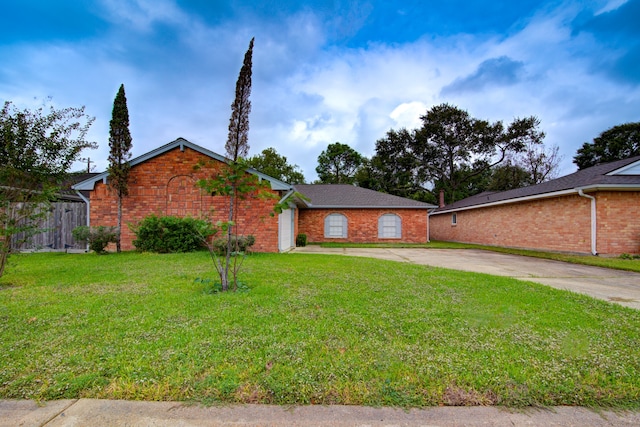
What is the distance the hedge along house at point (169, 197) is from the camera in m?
11.7

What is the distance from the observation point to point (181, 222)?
1085 centimetres

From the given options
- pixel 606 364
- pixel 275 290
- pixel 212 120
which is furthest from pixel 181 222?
pixel 606 364

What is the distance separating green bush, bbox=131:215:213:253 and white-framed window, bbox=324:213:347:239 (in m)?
9.58

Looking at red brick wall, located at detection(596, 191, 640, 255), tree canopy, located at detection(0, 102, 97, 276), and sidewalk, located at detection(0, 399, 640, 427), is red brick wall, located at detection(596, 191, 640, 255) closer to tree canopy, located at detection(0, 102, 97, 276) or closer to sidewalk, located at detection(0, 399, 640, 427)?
sidewalk, located at detection(0, 399, 640, 427)

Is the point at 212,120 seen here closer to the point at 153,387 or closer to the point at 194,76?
the point at 194,76

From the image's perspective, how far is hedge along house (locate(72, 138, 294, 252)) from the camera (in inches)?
459

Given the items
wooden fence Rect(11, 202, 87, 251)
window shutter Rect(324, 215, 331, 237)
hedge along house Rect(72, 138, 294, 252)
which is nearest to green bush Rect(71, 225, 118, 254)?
hedge along house Rect(72, 138, 294, 252)

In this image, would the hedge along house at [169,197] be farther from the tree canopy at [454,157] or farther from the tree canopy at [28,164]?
the tree canopy at [454,157]

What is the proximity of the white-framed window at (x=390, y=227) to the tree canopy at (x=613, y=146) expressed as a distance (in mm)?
27465

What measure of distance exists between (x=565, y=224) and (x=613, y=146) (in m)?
27.5

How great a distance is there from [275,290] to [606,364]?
4.17 meters

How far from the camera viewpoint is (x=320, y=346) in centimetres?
283

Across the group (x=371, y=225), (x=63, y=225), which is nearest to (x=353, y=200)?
(x=371, y=225)

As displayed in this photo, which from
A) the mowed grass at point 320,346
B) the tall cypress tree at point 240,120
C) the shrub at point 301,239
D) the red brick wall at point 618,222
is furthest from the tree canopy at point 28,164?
the red brick wall at point 618,222
